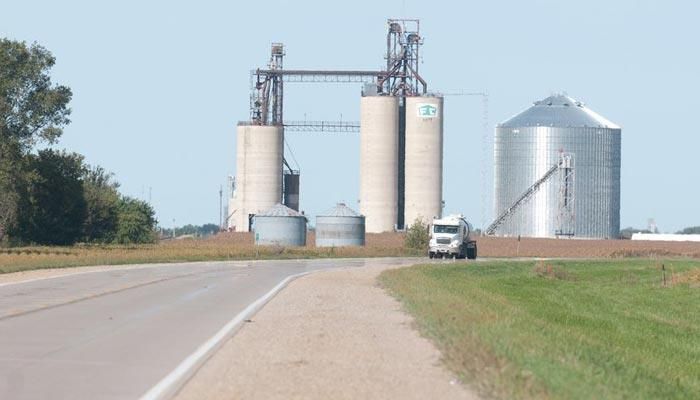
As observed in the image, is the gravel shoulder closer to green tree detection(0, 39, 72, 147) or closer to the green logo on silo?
green tree detection(0, 39, 72, 147)

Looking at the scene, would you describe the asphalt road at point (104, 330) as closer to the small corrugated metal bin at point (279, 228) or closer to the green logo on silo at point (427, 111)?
the small corrugated metal bin at point (279, 228)

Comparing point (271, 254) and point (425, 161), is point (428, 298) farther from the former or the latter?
point (425, 161)

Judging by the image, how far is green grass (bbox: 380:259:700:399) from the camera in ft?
48.7

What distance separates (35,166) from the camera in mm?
87562

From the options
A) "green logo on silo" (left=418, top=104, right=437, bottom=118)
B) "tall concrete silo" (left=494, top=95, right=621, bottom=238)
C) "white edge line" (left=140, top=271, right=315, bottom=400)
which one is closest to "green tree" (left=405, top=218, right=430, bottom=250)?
"green logo on silo" (left=418, top=104, right=437, bottom=118)

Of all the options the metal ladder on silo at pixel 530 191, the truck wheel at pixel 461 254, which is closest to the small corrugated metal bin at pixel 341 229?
the truck wheel at pixel 461 254

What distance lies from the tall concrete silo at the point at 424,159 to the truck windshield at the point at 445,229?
119 feet

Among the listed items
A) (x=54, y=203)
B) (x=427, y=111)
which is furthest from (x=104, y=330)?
(x=427, y=111)

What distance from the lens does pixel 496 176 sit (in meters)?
140

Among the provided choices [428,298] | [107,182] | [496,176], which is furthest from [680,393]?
[496,176]

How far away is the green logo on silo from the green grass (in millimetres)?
64231

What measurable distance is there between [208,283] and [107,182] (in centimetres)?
8473

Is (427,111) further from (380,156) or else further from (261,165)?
(261,165)

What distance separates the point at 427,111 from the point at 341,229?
62.5 feet
